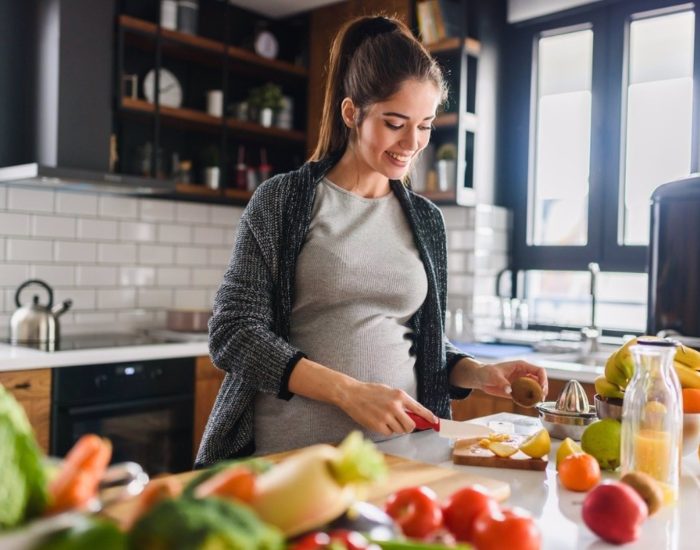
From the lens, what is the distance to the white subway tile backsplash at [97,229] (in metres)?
3.42

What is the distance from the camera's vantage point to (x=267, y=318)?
1471mm

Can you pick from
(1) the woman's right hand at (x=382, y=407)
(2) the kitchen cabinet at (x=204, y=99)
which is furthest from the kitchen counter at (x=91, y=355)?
(1) the woman's right hand at (x=382, y=407)

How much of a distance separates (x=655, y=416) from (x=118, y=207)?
2.90m

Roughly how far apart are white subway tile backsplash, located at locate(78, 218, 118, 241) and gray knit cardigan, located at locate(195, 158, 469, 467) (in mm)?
2089

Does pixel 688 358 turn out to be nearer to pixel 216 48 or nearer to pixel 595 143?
pixel 595 143

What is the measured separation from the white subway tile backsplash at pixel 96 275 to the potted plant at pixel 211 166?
0.64 meters

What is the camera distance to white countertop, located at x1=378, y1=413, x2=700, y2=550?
0.98 metres

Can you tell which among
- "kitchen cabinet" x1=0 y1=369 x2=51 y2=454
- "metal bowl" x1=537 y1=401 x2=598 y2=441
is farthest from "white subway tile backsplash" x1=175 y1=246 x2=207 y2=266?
"metal bowl" x1=537 y1=401 x2=598 y2=441

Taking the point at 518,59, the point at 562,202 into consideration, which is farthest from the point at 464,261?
the point at 518,59

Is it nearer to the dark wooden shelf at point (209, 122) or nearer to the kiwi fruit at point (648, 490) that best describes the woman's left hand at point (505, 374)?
the kiwi fruit at point (648, 490)

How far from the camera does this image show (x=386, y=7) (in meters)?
3.80

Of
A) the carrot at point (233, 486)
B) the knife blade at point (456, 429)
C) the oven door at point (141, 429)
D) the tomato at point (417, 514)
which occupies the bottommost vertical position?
the oven door at point (141, 429)

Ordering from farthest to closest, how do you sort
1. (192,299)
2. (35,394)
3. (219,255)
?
(219,255) → (192,299) → (35,394)

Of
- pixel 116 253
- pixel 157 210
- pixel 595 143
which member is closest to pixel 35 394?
pixel 116 253
